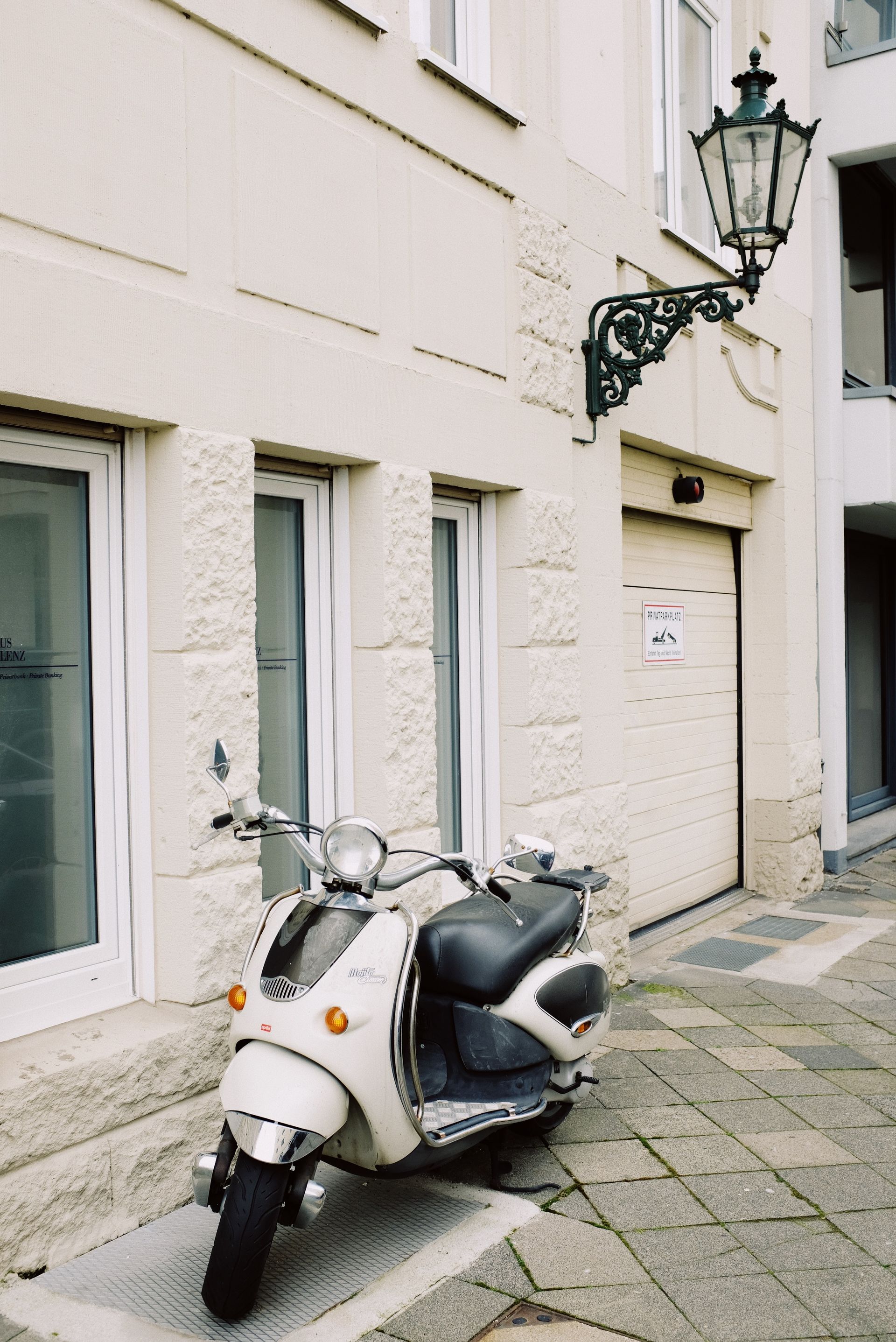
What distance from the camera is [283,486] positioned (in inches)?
175

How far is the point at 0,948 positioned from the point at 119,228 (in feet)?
7.07

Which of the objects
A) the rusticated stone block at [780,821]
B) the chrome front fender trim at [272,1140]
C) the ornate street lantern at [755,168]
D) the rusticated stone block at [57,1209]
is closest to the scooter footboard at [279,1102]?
the chrome front fender trim at [272,1140]

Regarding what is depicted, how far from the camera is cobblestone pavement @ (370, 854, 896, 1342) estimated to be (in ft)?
10.1

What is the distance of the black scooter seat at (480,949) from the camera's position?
12.2ft

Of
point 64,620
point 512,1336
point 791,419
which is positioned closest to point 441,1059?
point 512,1336

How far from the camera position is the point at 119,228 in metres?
3.54

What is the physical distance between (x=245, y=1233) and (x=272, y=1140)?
0.25 m

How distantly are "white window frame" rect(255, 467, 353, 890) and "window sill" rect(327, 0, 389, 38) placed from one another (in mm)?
1643

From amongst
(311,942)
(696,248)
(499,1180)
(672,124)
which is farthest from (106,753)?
(672,124)

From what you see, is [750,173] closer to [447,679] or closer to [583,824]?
[447,679]

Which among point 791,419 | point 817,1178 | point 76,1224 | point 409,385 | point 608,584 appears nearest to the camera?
point 76,1224

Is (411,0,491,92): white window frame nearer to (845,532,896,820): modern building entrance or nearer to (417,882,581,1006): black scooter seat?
(417,882,581,1006): black scooter seat

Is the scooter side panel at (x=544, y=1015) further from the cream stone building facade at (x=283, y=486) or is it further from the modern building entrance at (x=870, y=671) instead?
the modern building entrance at (x=870, y=671)

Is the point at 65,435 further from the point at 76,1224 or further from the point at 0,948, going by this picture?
the point at 76,1224
